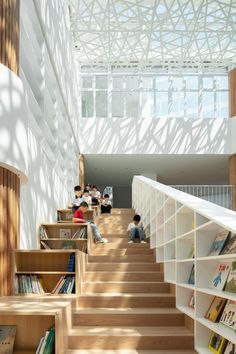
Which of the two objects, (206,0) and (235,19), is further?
(235,19)

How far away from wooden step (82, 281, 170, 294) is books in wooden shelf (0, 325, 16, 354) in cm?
206

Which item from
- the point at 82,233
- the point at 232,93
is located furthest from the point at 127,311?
the point at 232,93

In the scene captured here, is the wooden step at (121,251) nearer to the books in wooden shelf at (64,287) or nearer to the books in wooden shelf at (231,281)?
the books in wooden shelf at (64,287)

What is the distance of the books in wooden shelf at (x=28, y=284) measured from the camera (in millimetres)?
6258

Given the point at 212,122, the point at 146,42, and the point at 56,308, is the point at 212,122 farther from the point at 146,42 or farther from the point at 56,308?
the point at 56,308

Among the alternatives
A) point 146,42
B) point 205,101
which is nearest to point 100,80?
point 146,42

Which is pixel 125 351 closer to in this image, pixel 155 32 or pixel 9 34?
pixel 9 34

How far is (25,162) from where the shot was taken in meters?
5.24

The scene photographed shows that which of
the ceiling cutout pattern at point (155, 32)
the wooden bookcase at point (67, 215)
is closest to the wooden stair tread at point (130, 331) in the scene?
the wooden bookcase at point (67, 215)

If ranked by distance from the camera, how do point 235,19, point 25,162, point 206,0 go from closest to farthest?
point 25,162 → point 206,0 → point 235,19

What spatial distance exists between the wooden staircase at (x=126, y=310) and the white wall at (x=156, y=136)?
441 inches

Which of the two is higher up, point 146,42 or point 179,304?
point 146,42

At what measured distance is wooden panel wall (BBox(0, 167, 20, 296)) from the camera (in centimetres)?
543

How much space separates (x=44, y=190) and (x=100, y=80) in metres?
15.5
